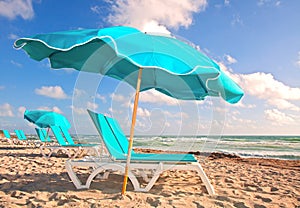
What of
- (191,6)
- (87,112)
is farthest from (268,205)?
(191,6)

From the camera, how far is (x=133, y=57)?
228 centimetres

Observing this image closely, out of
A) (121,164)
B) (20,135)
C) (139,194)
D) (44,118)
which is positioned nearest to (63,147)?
(44,118)

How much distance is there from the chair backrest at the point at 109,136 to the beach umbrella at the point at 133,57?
63 centimetres

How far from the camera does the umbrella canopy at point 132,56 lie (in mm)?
2297

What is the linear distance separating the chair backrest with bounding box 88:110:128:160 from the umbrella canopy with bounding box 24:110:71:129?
272 inches

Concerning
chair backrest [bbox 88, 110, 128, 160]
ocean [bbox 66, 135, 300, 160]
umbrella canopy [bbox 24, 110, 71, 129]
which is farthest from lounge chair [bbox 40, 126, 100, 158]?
chair backrest [bbox 88, 110, 128, 160]

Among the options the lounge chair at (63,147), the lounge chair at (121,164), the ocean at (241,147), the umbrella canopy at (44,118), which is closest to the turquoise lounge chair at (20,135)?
the ocean at (241,147)

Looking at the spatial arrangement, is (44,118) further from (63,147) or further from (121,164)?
(121,164)

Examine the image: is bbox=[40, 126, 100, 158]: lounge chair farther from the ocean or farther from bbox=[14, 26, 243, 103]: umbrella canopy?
bbox=[14, 26, 243, 103]: umbrella canopy

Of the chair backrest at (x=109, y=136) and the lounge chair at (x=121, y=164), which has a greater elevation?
the chair backrest at (x=109, y=136)

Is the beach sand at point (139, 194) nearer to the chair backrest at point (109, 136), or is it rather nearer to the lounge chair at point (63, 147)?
the chair backrest at point (109, 136)

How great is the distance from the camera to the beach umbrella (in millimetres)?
2301

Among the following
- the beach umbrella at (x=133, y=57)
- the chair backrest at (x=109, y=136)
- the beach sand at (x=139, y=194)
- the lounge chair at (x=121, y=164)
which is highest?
the beach umbrella at (x=133, y=57)

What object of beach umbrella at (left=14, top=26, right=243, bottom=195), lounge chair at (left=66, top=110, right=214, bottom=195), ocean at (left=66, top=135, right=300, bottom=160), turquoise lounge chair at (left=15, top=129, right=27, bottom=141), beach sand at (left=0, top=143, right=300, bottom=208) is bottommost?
ocean at (left=66, top=135, right=300, bottom=160)
